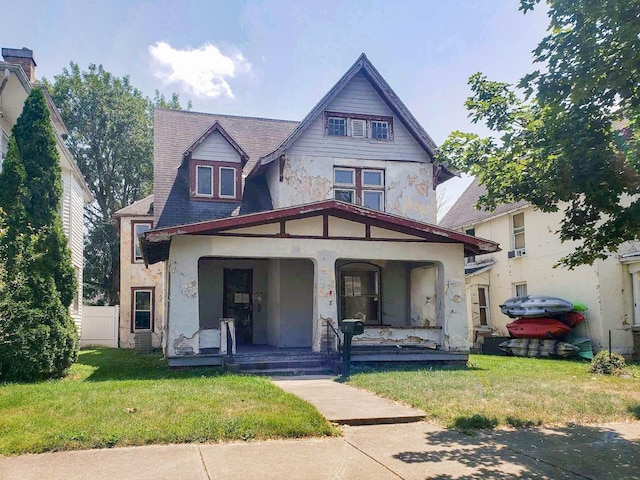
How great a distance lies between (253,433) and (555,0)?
6139mm

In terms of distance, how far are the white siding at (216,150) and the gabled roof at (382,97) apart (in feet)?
2.79

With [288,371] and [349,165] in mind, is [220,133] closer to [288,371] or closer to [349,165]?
[349,165]

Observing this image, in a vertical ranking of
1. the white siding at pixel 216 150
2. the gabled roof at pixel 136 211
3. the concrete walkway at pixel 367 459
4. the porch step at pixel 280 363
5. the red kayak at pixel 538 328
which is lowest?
the concrete walkway at pixel 367 459

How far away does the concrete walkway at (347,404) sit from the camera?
8070 millimetres

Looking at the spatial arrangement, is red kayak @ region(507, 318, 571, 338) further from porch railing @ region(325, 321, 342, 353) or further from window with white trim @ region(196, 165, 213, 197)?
window with white trim @ region(196, 165, 213, 197)

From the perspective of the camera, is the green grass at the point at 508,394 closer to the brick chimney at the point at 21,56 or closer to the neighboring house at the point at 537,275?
the neighboring house at the point at 537,275

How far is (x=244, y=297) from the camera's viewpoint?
59.4 ft

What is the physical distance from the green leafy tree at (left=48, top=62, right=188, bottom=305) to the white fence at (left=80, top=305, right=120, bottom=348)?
11.0m

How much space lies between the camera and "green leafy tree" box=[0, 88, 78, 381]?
11484mm

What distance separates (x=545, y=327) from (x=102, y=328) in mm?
18480

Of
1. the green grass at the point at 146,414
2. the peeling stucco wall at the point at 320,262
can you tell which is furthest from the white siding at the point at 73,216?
the green grass at the point at 146,414

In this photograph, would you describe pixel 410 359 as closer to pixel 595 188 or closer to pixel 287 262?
pixel 287 262

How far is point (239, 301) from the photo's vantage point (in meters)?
18.0

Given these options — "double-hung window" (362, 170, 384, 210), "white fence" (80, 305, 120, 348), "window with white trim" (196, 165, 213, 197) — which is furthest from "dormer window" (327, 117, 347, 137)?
"white fence" (80, 305, 120, 348)
